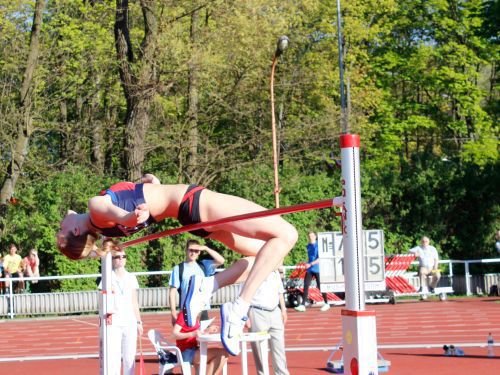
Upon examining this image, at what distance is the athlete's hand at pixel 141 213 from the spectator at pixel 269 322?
324 cm

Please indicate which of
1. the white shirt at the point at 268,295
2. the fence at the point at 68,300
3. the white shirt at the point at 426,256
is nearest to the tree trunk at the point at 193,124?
the fence at the point at 68,300

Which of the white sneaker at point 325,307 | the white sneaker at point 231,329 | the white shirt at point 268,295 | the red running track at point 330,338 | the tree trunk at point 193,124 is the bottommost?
the red running track at point 330,338

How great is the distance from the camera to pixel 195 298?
858cm

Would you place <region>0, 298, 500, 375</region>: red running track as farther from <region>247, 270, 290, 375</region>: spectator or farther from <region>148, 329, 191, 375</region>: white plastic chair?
<region>247, 270, 290, 375</region>: spectator

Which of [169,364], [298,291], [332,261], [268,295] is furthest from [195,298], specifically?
[298,291]

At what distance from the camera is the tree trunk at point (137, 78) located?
24703 millimetres

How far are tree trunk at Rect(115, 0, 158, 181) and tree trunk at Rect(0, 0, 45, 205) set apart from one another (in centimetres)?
267

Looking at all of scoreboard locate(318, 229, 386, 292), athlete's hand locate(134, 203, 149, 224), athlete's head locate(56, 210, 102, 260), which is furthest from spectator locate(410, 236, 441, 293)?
athlete's hand locate(134, 203, 149, 224)

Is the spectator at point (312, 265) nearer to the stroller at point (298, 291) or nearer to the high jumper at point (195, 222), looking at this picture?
the stroller at point (298, 291)

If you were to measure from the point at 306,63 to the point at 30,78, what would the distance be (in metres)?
11.7

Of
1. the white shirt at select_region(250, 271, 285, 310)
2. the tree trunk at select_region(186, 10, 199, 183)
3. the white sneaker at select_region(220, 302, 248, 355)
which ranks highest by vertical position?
the tree trunk at select_region(186, 10, 199, 183)

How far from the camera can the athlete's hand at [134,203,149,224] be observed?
598 centimetres

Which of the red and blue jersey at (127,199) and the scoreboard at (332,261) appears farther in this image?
the scoreboard at (332,261)

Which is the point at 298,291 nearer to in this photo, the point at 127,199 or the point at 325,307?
the point at 325,307
